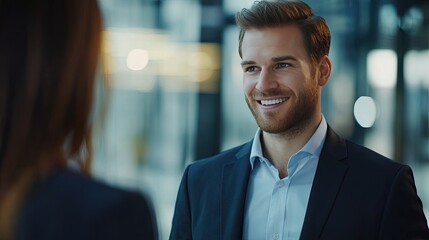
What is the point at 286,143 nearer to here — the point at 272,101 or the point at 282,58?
the point at 272,101

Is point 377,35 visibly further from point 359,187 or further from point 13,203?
point 13,203

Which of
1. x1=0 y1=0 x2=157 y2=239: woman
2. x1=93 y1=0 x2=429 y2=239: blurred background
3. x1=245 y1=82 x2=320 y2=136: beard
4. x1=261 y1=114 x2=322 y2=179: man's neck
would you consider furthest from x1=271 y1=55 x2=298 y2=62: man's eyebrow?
x1=93 y1=0 x2=429 y2=239: blurred background

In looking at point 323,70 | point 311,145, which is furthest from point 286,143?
point 323,70

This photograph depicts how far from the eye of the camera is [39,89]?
0.81 m

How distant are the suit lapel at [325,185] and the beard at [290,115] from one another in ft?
0.32

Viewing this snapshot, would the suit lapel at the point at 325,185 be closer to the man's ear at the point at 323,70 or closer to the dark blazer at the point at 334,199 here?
the dark blazer at the point at 334,199

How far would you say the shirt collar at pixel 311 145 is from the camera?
→ 2.04 meters

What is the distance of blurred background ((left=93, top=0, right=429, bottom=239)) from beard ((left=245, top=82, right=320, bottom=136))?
7.73 feet

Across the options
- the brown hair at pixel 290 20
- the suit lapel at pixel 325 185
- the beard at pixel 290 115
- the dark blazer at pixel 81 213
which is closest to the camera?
the dark blazer at pixel 81 213

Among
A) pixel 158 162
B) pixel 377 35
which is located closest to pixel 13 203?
pixel 158 162

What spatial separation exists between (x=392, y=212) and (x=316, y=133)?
1.12 feet

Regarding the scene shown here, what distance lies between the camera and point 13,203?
0.78 meters

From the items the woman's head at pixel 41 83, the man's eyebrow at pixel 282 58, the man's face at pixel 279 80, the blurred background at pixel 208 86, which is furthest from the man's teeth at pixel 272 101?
the blurred background at pixel 208 86

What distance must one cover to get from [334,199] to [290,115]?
285mm
